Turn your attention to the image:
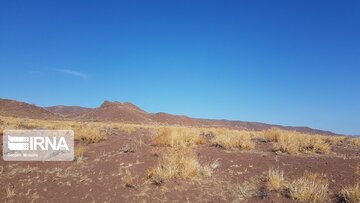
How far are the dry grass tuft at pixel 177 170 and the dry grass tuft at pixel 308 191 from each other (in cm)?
224

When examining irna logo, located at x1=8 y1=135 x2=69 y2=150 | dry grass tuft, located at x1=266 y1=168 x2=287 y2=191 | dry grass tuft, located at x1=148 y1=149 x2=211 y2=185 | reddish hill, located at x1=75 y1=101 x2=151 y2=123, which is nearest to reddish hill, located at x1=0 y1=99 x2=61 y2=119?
reddish hill, located at x1=75 y1=101 x2=151 y2=123

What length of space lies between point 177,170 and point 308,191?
10.6 ft

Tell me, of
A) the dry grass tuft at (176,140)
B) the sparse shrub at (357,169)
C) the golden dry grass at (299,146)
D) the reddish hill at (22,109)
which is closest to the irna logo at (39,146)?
the dry grass tuft at (176,140)

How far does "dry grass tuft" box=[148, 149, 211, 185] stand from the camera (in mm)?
9000

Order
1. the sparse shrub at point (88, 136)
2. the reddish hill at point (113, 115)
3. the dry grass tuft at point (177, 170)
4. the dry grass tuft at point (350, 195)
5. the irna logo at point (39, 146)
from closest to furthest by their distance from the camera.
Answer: the dry grass tuft at point (350, 195) → the dry grass tuft at point (177, 170) → the irna logo at point (39, 146) → the sparse shrub at point (88, 136) → the reddish hill at point (113, 115)

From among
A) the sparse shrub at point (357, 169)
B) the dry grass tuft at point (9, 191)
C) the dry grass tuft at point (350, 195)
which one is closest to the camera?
the dry grass tuft at point (350, 195)

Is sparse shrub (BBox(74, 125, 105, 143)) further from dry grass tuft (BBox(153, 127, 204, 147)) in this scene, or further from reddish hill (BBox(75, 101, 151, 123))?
reddish hill (BBox(75, 101, 151, 123))

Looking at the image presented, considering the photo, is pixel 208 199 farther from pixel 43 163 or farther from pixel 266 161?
pixel 43 163

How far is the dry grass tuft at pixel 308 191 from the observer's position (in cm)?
779

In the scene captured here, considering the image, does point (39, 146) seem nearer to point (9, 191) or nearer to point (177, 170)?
point (9, 191)

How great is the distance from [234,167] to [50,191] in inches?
195

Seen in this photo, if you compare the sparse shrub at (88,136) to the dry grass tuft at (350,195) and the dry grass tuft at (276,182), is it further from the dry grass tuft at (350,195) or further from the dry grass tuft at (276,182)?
the dry grass tuft at (350,195)

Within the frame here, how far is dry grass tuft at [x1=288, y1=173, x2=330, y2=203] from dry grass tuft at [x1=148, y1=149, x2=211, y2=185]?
2.24m

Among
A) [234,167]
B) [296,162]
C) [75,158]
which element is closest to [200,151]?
[234,167]
